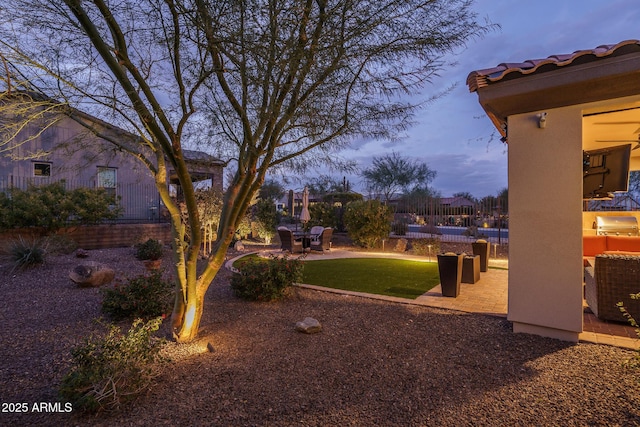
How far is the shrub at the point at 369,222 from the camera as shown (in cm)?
1327

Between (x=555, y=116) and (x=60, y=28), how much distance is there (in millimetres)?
5550

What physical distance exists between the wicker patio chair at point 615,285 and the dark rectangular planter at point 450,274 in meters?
1.88

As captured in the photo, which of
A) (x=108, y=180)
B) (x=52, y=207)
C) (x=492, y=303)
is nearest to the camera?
(x=492, y=303)

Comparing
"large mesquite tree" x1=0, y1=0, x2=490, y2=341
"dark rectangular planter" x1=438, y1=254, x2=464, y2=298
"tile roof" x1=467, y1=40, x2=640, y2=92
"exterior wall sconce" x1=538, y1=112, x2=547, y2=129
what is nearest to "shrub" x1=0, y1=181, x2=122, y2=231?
"large mesquite tree" x1=0, y1=0, x2=490, y2=341

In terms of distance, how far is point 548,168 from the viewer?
3.98 metres

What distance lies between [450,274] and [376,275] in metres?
2.40

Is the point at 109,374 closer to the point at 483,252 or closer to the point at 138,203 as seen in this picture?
the point at 483,252

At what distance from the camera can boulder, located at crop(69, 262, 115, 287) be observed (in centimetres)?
639

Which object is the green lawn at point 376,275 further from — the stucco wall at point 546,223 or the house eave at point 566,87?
the house eave at point 566,87

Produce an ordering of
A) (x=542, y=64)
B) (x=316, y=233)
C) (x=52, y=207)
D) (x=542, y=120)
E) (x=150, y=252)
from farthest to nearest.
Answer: (x=316, y=233)
(x=52, y=207)
(x=150, y=252)
(x=542, y=120)
(x=542, y=64)

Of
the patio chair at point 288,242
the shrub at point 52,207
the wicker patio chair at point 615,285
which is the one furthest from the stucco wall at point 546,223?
the shrub at point 52,207

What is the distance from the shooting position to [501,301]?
5648 mm

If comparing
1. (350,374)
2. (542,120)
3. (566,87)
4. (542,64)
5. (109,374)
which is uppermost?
(542,64)

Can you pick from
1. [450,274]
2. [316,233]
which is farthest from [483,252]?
[316,233]
